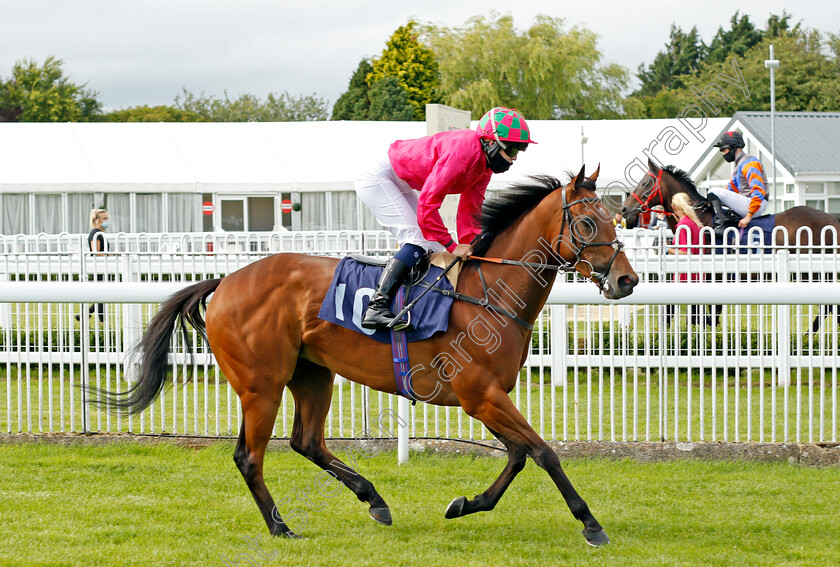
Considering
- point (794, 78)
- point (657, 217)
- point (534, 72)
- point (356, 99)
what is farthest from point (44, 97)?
point (657, 217)

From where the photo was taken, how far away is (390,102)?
3881cm

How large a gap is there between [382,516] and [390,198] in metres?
1.59

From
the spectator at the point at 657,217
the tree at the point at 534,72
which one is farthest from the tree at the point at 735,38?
the spectator at the point at 657,217

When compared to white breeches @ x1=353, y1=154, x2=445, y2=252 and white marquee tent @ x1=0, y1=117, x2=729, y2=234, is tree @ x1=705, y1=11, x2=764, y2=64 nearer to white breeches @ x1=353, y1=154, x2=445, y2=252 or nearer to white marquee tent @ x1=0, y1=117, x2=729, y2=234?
white marquee tent @ x1=0, y1=117, x2=729, y2=234

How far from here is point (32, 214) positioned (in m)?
23.4

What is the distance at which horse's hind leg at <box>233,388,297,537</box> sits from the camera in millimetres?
4602

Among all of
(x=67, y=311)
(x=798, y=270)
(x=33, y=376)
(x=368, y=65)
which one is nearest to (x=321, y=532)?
(x=67, y=311)

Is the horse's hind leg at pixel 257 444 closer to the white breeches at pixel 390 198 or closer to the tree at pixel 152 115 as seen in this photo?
the white breeches at pixel 390 198

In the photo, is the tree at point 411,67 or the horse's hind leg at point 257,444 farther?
the tree at point 411,67

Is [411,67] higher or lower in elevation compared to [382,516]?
higher

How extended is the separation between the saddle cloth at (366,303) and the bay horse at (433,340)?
5cm

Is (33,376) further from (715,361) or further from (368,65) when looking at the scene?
(368,65)

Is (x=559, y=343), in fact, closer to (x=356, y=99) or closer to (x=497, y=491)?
(x=497, y=491)

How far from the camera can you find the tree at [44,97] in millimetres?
51594
